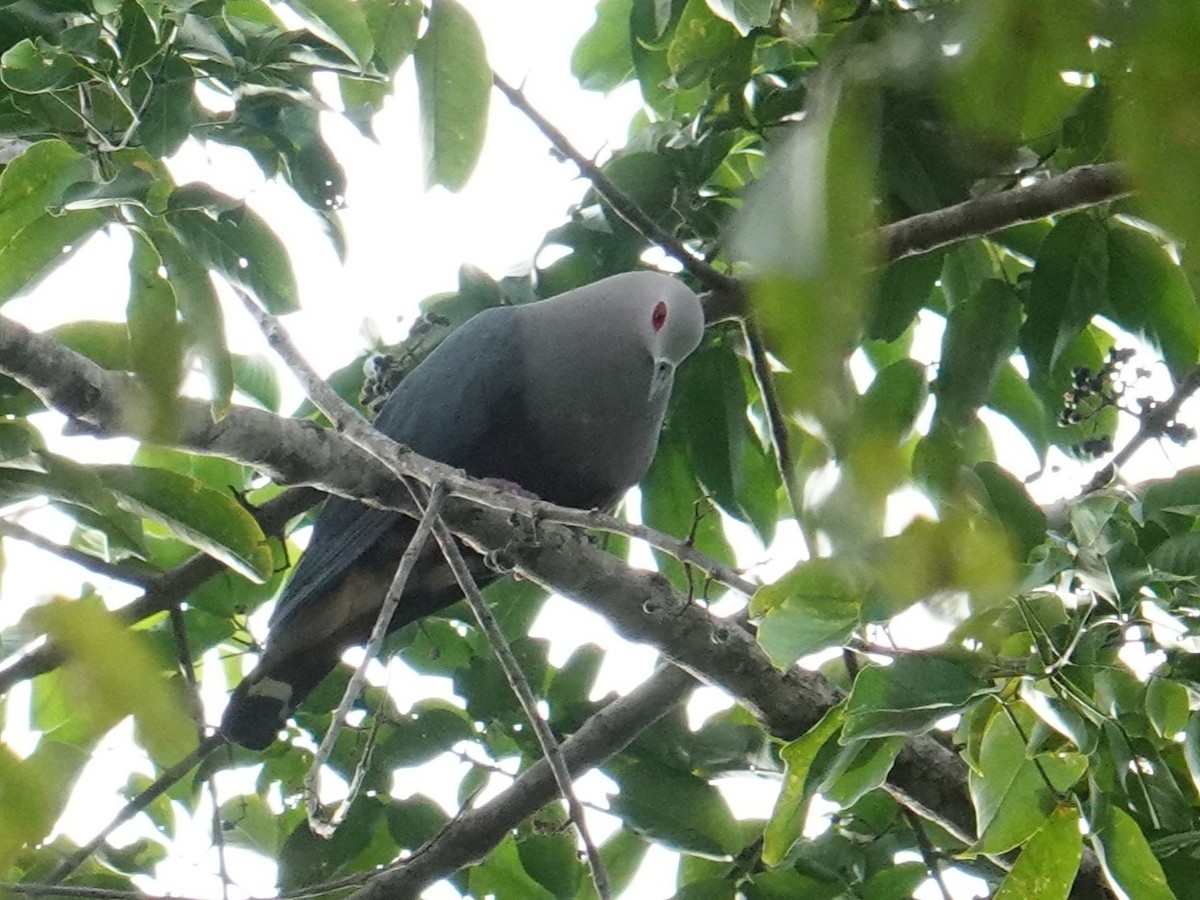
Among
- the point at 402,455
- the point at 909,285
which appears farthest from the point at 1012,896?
the point at 909,285

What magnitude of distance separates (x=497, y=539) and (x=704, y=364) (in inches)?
25.2

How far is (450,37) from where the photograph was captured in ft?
5.25

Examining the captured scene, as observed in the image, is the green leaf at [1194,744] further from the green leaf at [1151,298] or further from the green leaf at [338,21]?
the green leaf at [338,21]

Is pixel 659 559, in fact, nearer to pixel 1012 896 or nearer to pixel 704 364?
pixel 704 364

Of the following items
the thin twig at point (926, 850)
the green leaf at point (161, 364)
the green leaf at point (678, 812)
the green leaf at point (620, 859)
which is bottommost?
the green leaf at point (620, 859)

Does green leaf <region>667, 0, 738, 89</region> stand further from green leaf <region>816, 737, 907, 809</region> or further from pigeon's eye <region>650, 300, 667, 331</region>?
pigeon's eye <region>650, 300, 667, 331</region>

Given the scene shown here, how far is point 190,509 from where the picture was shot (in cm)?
129

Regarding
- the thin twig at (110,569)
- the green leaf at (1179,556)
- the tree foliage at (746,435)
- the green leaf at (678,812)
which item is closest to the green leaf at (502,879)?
the tree foliage at (746,435)

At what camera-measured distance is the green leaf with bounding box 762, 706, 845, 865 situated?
1439 mm

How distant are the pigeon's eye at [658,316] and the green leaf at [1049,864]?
4.90 ft

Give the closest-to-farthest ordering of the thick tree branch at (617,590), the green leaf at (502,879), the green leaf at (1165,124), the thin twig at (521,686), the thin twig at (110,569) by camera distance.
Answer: the green leaf at (1165,124) < the thin twig at (521,686) < the thin twig at (110,569) < the thick tree branch at (617,590) < the green leaf at (502,879)

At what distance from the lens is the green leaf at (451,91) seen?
1.60 m

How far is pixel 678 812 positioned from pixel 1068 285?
976 mm

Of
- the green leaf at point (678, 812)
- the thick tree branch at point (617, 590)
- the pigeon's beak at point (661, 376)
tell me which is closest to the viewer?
the thick tree branch at point (617, 590)
